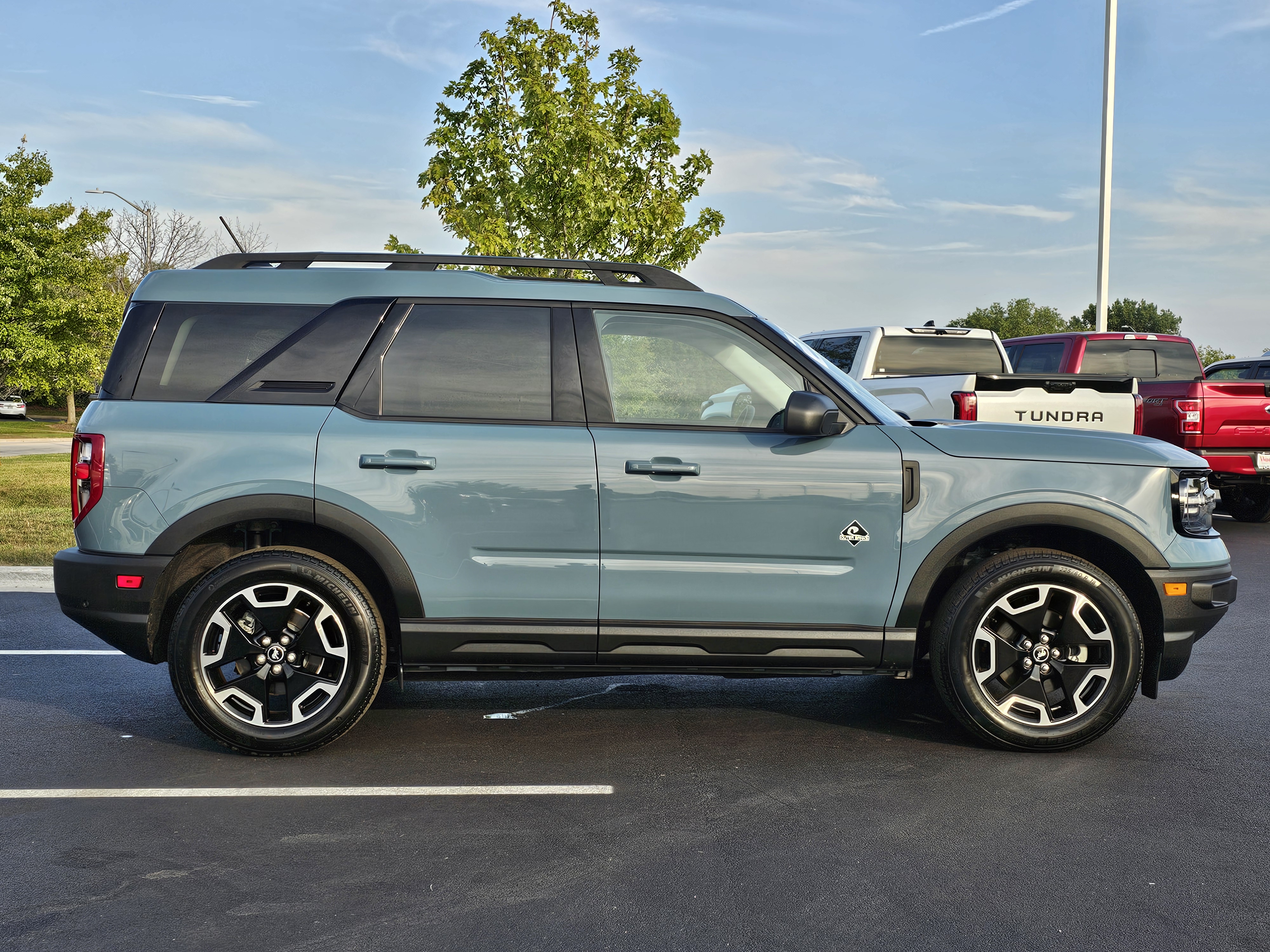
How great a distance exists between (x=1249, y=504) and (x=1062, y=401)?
617cm

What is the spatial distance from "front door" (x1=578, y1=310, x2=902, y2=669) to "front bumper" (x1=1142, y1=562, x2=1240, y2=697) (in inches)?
46.0

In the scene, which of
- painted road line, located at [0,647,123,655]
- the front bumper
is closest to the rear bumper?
painted road line, located at [0,647,123,655]

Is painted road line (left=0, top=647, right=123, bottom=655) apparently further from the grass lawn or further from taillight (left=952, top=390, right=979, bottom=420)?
Answer: taillight (left=952, top=390, right=979, bottom=420)

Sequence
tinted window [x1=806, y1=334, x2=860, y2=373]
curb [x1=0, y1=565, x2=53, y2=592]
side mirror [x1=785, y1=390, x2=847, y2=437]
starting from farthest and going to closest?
1. tinted window [x1=806, y1=334, x2=860, y2=373]
2. curb [x1=0, y1=565, x2=53, y2=592]
3. side mirror [x1=785, y1=390, x2=847, y2=437]

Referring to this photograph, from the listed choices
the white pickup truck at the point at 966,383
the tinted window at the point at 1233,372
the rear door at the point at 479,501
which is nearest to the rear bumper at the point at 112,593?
the rear door at the point at 479,501

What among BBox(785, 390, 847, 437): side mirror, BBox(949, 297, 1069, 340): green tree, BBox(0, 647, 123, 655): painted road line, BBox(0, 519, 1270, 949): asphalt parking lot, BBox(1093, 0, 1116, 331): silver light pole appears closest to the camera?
BBox(0, 519, 1270, 949): asphalt parking lot

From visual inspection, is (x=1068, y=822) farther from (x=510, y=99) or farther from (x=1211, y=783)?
(x=510, y=99)

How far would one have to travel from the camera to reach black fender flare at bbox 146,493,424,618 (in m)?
4.65

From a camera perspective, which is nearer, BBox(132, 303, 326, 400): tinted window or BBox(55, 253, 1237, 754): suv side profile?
BBox(55, 253, 1237, 754): suv side profile

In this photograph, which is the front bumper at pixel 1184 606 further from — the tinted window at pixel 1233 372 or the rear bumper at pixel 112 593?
the tinted window at pixel 1233 372

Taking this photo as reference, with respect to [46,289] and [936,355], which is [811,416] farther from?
[46,289]

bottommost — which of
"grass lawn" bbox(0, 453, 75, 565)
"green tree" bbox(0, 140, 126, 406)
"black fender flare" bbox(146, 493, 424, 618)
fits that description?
"grass lawn" bbox(0, 453, 75, 565)

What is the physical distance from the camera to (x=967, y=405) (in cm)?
964

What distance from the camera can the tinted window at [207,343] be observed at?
475 centimetres
